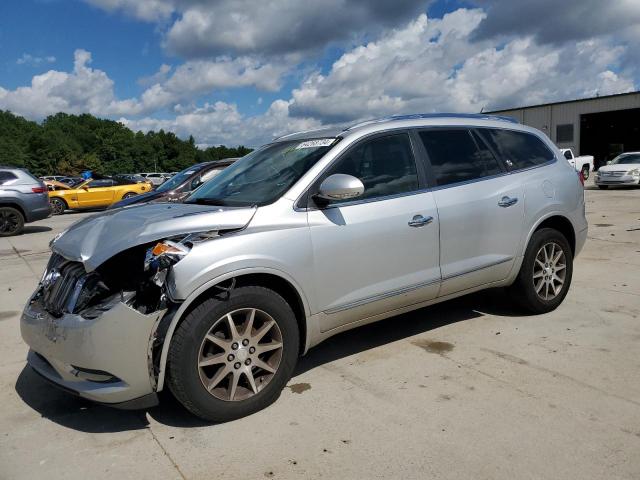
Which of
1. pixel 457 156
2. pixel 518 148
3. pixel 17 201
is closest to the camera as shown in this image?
pixel 457 156

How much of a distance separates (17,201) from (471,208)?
42.0 ft

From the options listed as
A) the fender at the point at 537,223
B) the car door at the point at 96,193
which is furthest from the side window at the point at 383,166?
the car door at the point at 96,193

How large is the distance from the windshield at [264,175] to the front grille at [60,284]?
103 cm

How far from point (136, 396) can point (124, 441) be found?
12.5 inches

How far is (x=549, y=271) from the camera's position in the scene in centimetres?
487

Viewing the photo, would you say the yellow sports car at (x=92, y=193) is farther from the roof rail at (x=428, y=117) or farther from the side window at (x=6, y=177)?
the roof rail at (x=428, y=117)

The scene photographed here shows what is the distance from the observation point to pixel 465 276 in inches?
168

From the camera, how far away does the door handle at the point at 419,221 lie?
3.87 m

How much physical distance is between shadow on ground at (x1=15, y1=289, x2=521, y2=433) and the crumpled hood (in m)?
1.02

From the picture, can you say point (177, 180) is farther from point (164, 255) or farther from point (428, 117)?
point (164, 255)

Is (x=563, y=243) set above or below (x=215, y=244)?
below

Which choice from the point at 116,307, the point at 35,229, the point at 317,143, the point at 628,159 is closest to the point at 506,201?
the point at 317,143

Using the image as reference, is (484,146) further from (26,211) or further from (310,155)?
(26,211)

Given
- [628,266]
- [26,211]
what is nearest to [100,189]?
[26,211]
